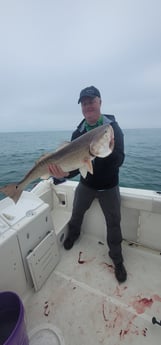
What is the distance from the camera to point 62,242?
266cm

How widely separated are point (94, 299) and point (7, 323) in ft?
2.89

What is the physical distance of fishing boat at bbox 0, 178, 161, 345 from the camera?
1.60 metres

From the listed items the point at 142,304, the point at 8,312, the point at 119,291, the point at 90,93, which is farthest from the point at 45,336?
the point at 90,93

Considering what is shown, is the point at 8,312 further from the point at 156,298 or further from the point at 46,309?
the point at 156,298

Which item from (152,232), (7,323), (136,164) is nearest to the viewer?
(7,323)

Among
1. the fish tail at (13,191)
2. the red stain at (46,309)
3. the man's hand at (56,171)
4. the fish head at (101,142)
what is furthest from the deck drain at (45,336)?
the fish head at (101,142)

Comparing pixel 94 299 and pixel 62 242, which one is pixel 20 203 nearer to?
pixel 62 242

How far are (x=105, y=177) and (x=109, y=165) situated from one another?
0.50ft

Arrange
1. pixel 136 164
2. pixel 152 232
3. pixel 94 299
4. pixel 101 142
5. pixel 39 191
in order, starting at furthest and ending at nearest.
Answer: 1. pixel 136 164
2. pixel 39 191
3. pixel 152 232
4. pixel 94 299
5. pixel 101 142

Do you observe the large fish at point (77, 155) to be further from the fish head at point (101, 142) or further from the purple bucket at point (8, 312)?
the purple bucket at point (8, 312)

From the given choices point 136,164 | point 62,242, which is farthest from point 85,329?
point 136,164

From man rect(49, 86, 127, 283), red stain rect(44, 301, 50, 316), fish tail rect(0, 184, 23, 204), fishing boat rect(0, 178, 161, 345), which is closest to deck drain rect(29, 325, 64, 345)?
fishing boat rect(0, 178, 161, 345)

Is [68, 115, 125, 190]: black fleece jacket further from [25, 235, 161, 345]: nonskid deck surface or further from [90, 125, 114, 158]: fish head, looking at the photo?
[25, 235, 161, 345]: nonskid deck surface

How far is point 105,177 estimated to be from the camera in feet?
6.82
